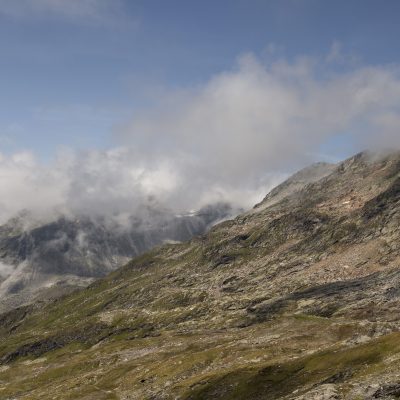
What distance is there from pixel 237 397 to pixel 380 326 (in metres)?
54.8

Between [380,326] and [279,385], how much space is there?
5223 cm

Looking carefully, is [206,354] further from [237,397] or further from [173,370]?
[237,397]

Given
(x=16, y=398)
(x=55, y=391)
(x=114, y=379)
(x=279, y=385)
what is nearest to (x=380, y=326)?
(x=279, y=385)

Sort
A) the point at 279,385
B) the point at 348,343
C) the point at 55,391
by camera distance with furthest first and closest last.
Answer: the point at 55,391, the point at 348,343, the point at 279,385

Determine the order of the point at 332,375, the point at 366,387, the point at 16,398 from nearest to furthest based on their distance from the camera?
the point at 366,387 → the point at 332,375 → the point at 16,398

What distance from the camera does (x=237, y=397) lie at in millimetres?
104688

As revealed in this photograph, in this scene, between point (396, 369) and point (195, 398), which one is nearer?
point (396, 369)

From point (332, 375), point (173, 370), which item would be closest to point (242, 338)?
point (173, 370)

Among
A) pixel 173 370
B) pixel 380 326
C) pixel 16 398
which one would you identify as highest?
pixel 16 398

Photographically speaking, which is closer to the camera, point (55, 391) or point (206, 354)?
point (206, 354)

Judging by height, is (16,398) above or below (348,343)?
above

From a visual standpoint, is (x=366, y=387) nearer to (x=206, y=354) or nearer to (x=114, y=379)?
(x=206, y=354)

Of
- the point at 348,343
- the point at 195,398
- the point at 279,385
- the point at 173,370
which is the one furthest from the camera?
the point at 173,370

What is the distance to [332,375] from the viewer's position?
8781cm
